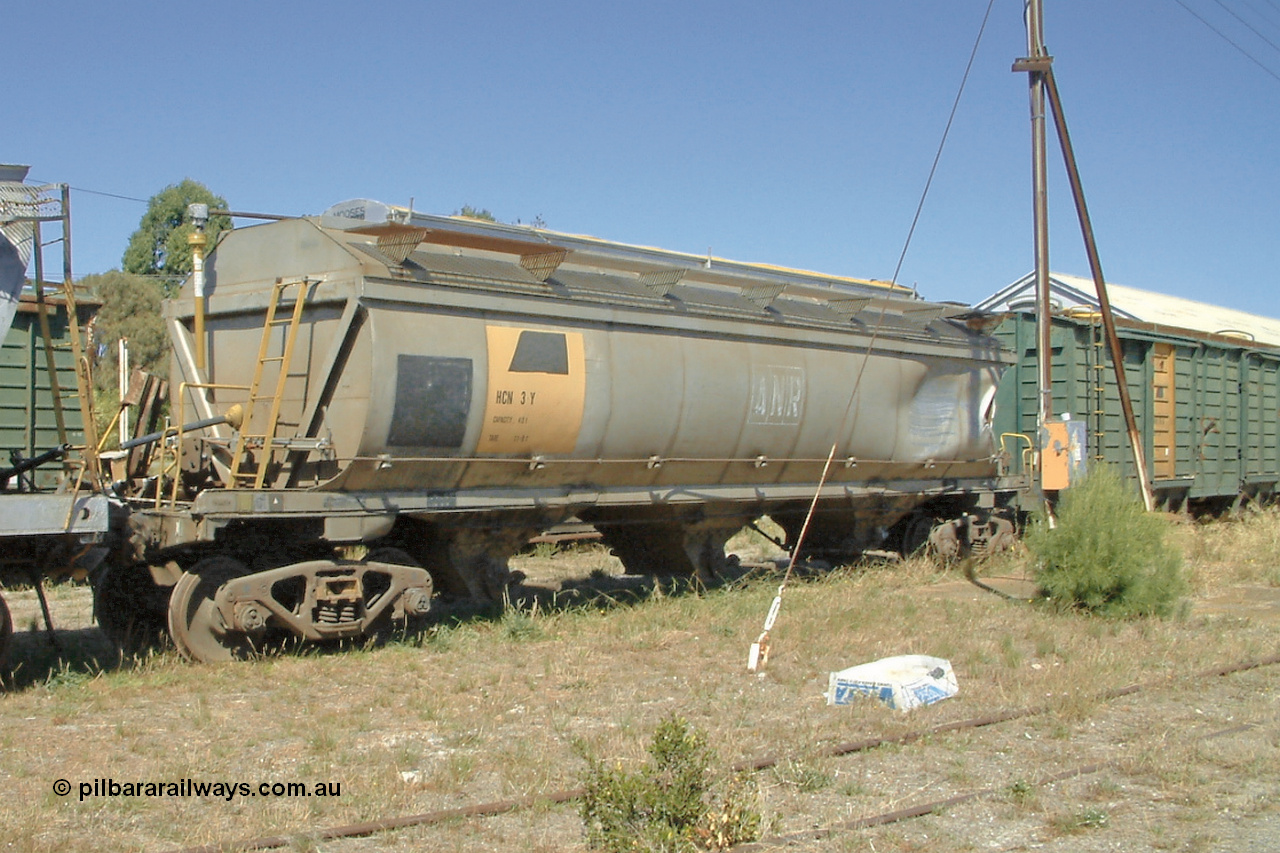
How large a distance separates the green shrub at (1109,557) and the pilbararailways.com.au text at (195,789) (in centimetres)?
758

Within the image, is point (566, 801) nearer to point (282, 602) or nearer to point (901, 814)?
point (901, 814)

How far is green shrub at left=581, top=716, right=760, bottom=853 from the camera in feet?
15.9

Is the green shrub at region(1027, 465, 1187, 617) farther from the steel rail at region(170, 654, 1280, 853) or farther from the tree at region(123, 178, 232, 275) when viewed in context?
the tree at region(123, 178, 232, 275)

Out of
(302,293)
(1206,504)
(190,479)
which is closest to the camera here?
(302,293)

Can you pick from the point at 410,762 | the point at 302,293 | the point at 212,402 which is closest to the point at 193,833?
the point at 410,762

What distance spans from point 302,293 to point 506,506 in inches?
93.3

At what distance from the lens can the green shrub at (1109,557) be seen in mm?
10609

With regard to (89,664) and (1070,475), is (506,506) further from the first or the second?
(1070,475)

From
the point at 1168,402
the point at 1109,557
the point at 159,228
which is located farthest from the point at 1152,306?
the point at 159,228

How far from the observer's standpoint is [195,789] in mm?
5648

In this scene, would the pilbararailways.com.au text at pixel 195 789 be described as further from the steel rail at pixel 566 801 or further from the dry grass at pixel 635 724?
the steel rail at pixel 566 801

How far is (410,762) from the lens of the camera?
6.16 metres

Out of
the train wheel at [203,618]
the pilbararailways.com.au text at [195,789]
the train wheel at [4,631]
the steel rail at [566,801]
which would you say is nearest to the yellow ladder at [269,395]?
the train wheel at [203,618]

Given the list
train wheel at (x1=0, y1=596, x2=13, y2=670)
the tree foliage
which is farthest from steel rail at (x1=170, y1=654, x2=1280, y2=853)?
the tree foliage
